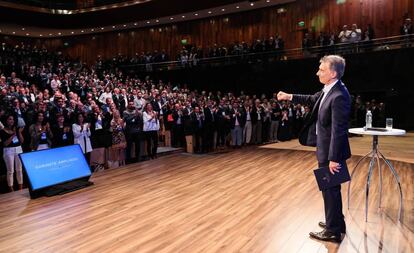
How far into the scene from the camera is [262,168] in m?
5.76

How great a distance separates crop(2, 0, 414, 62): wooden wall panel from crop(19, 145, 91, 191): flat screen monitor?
12322 millimetres

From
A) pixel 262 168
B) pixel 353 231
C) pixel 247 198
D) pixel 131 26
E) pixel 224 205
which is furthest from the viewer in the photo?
pixel 131 26

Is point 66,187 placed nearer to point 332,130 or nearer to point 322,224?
point 322,224

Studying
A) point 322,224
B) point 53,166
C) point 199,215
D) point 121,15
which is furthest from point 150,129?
point 121,15

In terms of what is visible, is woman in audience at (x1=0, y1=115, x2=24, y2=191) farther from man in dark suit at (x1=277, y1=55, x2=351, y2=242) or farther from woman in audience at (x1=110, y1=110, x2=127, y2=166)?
man in dark suit at (x1=277, y1=55, x2=351, y2=242)

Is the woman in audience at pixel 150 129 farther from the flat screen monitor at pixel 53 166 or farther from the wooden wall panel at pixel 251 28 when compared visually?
the wooden wall panel at pixel 251 28

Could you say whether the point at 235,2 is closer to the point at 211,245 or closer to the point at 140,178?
the point at 140,178

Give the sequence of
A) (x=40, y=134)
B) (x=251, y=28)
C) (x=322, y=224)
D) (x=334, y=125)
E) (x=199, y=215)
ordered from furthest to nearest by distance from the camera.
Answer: (x=251, y=28), (x=40, y=134), (x=199, y=215), (x=322, y=224), (x=334, y=125)

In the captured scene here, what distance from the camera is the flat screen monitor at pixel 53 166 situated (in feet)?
13.8

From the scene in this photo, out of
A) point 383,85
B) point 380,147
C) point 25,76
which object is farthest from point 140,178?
point 383,85

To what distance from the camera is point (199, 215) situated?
350cm

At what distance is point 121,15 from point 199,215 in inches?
590

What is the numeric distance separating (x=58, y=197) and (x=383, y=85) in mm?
10647

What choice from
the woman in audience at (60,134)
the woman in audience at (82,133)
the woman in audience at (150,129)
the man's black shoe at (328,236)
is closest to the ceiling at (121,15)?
the woman in audience at (150,129)
